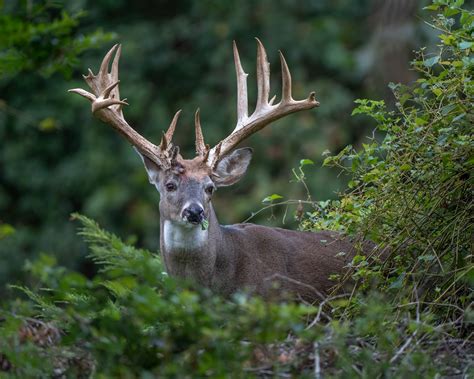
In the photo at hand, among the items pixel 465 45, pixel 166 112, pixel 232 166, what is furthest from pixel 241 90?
pixel 166 112

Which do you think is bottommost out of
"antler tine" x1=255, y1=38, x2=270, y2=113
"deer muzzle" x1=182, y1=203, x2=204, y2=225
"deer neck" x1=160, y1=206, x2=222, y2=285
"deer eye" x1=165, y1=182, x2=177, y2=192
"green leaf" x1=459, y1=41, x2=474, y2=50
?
"deer neck" x1=160, y1=206, x2=222, y2=285

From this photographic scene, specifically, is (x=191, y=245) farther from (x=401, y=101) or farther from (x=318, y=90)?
(x=318, y=90)

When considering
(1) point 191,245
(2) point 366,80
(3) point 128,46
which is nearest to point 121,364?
(1) point 191,245

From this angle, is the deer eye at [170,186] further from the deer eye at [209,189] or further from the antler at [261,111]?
the antler at [261,111]

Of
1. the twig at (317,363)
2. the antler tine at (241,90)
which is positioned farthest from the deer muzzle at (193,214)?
the twig at (317,363)

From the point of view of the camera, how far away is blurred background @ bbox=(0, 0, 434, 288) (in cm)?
1634

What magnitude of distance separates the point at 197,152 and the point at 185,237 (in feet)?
2.23

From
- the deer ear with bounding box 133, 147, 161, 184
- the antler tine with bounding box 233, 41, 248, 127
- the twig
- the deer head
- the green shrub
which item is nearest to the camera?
the twig

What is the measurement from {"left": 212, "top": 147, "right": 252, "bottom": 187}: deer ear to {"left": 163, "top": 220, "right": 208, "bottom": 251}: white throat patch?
59 cm

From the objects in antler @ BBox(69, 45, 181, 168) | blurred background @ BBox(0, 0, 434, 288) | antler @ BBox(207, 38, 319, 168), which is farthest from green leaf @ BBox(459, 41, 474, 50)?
blurred background @ BBox(0, 0, 434, 288)

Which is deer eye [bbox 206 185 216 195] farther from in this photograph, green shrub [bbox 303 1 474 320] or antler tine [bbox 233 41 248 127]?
green shrub [bbox 303 1 474 320]

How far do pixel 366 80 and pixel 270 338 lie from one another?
40.9ft

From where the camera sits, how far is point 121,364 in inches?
159

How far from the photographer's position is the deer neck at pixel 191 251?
687 cm
